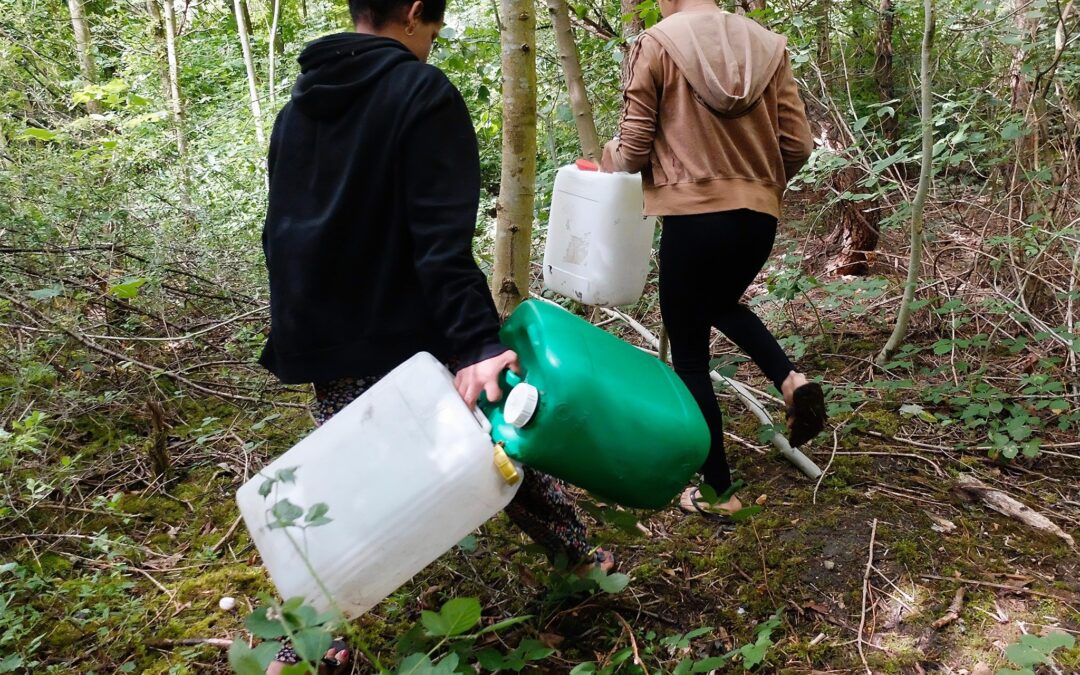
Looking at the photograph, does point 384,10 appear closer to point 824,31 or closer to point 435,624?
point 435,624

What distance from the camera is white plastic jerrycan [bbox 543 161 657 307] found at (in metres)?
2.36

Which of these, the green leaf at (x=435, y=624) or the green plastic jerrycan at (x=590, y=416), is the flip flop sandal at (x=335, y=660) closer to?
the green leaf at (x=435, y=624)

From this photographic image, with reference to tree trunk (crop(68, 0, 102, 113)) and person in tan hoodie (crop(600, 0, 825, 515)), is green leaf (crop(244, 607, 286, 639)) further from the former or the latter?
tree trunk (crop(68, 0, 102, 113))

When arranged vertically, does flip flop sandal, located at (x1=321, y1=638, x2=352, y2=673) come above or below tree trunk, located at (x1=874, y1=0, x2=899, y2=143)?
below

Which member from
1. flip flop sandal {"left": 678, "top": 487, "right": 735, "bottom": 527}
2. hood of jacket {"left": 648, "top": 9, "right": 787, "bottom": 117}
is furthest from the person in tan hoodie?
flip flop sandal {"left": 678, "top": 487, "right": 735, "bottom": 527}

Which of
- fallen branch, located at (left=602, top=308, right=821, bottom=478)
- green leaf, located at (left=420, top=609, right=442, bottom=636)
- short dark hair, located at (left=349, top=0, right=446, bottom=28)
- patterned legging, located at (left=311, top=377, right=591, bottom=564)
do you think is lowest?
fallen branch, located at (left=602, top=308, right=821, bottom=478)

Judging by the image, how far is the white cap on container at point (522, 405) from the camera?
1.43 meters

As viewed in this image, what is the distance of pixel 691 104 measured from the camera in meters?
2.02

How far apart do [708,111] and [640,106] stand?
18cm

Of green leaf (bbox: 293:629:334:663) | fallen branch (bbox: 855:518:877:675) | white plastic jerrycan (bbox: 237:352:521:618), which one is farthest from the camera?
fallen branch (bbox: 855:518:877:675)

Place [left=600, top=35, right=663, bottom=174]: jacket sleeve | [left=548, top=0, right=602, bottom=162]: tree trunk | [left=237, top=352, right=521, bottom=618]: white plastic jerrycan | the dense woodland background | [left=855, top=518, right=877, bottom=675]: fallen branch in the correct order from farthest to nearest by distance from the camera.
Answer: [left=548, top=0, right=602, bottom=162]: tree trunk
[left=600, top=35, right=663, bottom=174]: jacket sleeve
the dense woodland background
[left=855, top=518, right=877, bottom=675]: fallen branch
[left=237, top=352, right=521, bottom=618]: white plastic jerrycan

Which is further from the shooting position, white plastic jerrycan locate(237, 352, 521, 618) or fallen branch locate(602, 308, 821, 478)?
fallen branch locate(602, 308, 821, 478)

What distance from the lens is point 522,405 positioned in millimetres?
1428

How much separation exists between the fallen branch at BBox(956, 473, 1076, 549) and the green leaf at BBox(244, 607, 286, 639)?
2.12 metres
